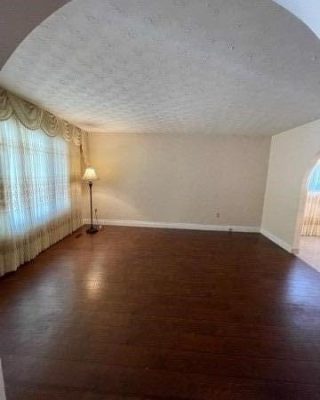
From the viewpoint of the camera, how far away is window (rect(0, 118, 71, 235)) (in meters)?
2.64

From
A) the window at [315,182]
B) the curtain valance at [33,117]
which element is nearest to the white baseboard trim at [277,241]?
the window at [315,182]

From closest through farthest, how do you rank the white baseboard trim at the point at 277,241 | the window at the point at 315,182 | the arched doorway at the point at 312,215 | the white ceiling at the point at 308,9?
the white ceiling at the point at 308,9, the white baseboard trim at the point at 277,241, the arched doorway at the point at 312,215, the window at the point at 315,182

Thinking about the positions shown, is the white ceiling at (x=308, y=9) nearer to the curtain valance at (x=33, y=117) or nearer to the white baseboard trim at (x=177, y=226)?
the curtain valance at (x=33, y=117)

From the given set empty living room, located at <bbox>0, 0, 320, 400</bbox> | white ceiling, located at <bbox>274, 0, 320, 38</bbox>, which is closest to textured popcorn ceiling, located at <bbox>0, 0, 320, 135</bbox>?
empty living room, located at <bbox>0, 0, 320, 400</bbox>

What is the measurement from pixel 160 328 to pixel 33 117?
3.22 m

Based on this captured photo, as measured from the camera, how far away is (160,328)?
1848 millimetres

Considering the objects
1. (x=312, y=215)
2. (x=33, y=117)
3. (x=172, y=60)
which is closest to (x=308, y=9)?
(x=172, y=60)

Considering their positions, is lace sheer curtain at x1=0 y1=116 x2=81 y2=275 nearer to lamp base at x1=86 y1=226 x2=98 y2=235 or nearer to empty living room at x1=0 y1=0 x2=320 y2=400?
empty living room at x1=0 y1=0 x2=320 y2=400

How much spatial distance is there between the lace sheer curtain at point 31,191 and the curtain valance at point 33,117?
0.09 metres

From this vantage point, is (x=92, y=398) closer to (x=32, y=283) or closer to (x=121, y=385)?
(x=121, y=385)

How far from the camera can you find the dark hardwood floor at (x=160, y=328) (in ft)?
4.49

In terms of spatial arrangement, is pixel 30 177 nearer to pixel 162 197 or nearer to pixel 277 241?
pixel 162 197

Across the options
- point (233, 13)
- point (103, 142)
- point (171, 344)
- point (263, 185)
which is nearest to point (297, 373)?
point (171, 344)

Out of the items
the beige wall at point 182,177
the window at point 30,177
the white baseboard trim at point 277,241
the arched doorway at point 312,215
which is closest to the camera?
the window at point 30,177
